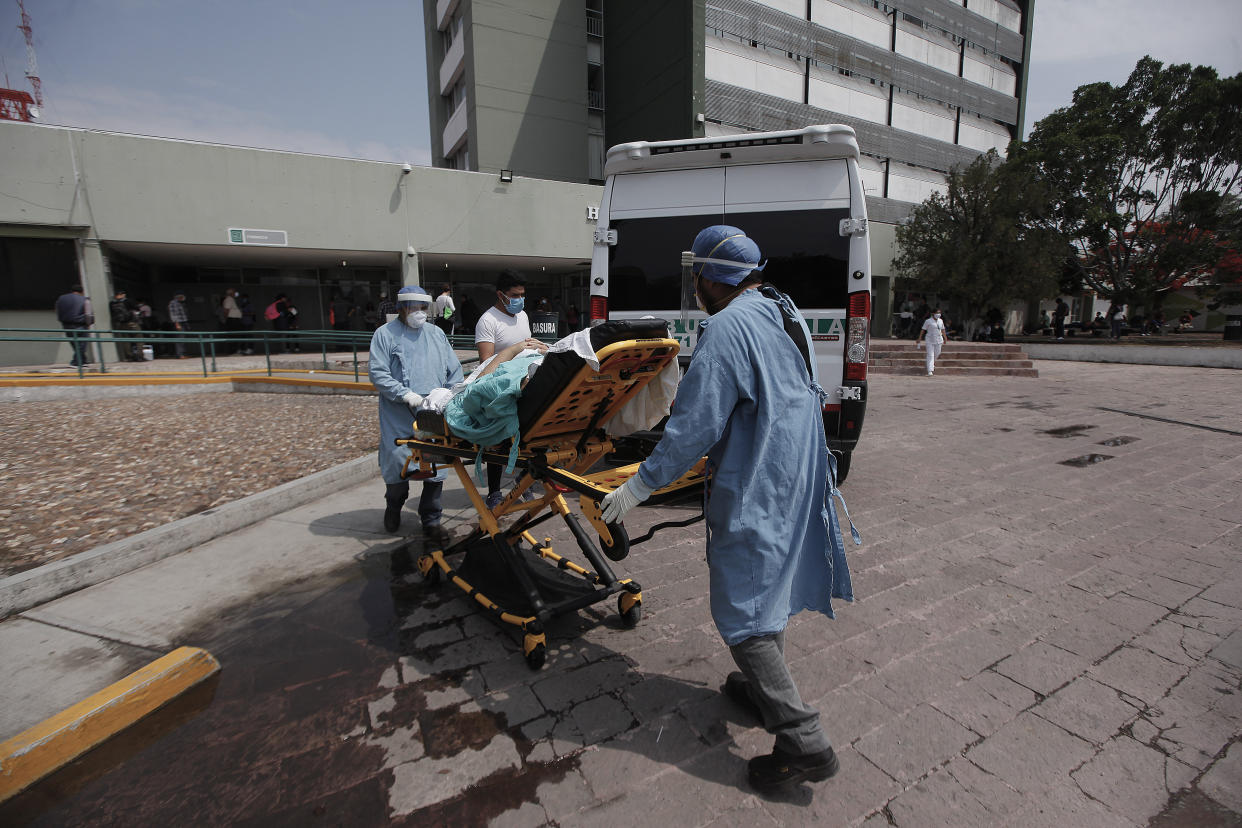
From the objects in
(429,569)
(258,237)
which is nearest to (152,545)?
(429,569)

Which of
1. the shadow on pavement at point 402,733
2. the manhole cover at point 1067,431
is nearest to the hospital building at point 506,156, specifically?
the manhole cover at point 1067,431

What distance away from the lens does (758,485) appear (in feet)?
6.92

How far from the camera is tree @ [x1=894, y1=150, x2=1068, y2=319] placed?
22562 mm

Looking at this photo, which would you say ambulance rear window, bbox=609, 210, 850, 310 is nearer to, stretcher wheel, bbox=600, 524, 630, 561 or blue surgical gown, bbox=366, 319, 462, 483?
blue surgical gown, bbox=366, 319, 462, 483

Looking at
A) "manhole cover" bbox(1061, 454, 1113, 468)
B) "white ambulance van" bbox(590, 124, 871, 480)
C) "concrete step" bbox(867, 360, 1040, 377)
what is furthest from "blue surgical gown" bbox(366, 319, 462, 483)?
"concrete step" bbox(867, 360, 1040, 377)

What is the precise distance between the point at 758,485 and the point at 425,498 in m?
3.31

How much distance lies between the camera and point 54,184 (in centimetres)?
1454

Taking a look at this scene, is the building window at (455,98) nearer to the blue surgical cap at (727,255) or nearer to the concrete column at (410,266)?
the concrete column at (410,266)

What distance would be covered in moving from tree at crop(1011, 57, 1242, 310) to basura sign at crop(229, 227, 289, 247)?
28364 mm

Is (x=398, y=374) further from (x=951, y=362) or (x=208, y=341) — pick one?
(x=951, y=362)

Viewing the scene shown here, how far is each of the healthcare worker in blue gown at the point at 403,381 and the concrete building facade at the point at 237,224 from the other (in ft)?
49.8

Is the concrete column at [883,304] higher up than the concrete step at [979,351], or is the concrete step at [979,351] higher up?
the concrete column at [883,304]

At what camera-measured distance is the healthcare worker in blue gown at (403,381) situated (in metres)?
4.52

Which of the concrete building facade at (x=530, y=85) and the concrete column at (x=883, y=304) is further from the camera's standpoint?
the concrete column at (x=883, y=304)
